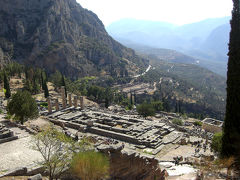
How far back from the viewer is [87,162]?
11.6 metres

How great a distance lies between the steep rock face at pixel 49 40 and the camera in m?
122

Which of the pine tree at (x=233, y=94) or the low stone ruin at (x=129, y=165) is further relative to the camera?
the pine tree at (x=233, y=94)

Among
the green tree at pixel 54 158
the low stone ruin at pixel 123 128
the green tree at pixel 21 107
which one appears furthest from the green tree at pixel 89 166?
the green tree at pixel 21 107

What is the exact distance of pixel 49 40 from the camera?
424ft


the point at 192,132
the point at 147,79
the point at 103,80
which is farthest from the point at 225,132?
the point at 147,79

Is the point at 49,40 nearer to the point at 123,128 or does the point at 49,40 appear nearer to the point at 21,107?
the point at 123,128

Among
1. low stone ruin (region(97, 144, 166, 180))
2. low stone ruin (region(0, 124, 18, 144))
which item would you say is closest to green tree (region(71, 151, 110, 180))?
low stone ruin (region(97, 144, 166, 180))

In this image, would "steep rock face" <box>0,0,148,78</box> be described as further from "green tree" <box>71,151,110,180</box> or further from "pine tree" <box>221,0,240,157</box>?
"green tree" <box>71,151,110,180</box>

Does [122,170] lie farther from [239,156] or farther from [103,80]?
[103,80]

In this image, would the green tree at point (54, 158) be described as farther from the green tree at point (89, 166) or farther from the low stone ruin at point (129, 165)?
the low stone ruin at point (129, 165)

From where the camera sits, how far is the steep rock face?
4801 inches

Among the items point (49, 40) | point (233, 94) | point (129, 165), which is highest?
A: point (49, 40)

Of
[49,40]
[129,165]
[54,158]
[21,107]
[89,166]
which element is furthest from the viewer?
[49,40]

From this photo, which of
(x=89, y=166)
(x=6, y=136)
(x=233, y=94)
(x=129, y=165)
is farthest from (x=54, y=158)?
(x=233, y=94)
